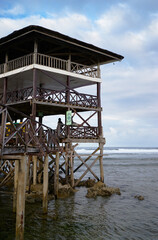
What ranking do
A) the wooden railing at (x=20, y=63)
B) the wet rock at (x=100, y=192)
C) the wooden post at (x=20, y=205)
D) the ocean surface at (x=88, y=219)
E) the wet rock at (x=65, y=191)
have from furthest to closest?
the wooden railing at (x=20, y=63) → the wet rock at (x=100, y=192) → the wet rock at (x=65, y=191) → the ocean surface at (x=88, y=219) → the wooden post at (x=20, y=205)

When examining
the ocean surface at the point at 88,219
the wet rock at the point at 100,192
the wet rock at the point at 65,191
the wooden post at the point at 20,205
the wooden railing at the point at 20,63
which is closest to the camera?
the wooden post at the point at 20,205

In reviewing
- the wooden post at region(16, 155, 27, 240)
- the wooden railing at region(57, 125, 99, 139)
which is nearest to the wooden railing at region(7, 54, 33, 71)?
the wooden railing at region(57, 125, 99, 139)

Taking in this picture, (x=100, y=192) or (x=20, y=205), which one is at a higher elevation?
(x=20, y=205)

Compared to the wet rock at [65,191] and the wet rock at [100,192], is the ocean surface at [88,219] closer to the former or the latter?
the wet rock at [65,191]

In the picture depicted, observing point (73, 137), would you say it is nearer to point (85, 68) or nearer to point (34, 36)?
point (85, 68)

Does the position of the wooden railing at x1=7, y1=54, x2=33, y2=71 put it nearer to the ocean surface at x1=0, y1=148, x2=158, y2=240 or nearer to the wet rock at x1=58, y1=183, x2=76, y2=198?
the wet rock at x1=58, y1=183, x2=76, y2=198

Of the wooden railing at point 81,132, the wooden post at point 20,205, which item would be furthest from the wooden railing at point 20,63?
the wooden post at point 20,205

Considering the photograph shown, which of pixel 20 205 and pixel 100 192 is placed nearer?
pixel 20 205

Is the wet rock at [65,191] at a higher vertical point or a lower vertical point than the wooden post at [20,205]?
lower

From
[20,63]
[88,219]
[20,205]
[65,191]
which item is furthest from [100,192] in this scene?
[20,63]

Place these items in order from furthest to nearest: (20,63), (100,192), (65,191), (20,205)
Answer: (20,63) → (100,192) → (65,191) → (20,205)

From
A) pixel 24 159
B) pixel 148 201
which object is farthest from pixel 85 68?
pixel 24 159

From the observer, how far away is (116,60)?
786 inches

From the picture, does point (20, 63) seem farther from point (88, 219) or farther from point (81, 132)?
point (88, 219)
